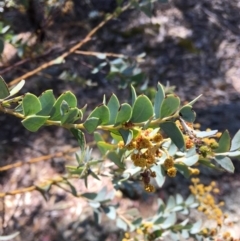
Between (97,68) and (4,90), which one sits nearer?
(4,90)

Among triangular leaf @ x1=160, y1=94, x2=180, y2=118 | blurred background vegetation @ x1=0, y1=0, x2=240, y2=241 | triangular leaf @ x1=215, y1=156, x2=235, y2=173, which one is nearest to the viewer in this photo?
triangular leaf @ x1=160, y1=94, x2=180, y2=118

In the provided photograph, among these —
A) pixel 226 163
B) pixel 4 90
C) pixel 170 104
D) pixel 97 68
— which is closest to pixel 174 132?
pixel 170 104

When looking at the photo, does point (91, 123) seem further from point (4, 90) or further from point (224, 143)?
point (224, 143)

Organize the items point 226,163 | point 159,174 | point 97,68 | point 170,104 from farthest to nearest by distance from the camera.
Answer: point 97,68 → point 159,174 → point 226,163 → point 170,104

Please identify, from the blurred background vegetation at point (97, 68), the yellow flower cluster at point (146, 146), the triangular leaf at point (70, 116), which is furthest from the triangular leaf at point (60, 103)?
the blurred background vegetation at point (97, 68)

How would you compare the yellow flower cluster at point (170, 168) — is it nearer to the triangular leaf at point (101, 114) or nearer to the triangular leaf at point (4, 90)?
the triangular leaf at point (101, 114)

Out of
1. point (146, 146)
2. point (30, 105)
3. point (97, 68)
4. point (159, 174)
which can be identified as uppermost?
point (30, 105)

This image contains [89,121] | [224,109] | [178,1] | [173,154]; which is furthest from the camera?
[178,1]

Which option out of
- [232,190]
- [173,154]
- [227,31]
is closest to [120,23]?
[227,31]

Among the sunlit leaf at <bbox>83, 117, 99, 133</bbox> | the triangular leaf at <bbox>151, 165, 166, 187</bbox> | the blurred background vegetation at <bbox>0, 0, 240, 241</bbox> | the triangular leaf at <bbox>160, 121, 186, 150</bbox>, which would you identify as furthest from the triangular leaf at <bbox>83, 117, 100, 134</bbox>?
the blurred background vegetation at <bbox>0, 0, 240, 241</bbox>

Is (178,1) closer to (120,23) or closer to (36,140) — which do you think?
(120,23)

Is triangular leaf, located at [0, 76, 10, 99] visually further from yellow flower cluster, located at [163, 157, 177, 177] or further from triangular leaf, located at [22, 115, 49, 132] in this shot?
yellow flower cluster, located at [163, 157, 177, 177]
